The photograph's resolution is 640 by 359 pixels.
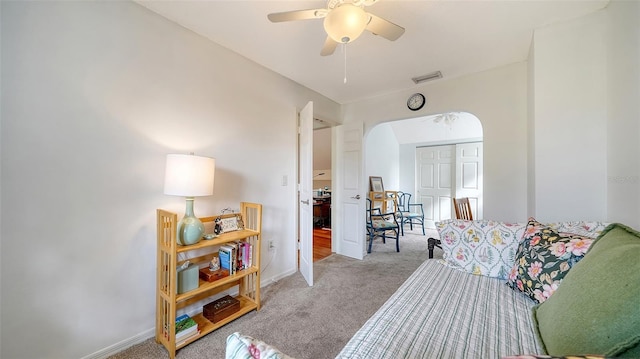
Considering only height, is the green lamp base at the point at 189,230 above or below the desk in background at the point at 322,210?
above

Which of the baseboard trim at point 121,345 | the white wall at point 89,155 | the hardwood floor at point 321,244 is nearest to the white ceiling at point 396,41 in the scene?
the white wall at point 89,155

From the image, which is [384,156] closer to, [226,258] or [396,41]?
[396,41]

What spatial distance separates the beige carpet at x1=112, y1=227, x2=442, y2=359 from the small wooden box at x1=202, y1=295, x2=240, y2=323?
0.08m

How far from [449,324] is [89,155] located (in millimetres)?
2094

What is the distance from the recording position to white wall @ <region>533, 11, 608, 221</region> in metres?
1.65

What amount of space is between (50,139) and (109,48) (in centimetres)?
65

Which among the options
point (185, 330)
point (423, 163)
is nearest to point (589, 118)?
point (185, 330)

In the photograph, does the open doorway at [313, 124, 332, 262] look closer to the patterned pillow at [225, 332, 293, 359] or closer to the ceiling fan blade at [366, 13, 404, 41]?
the ceiling fan blade at [366, 13, 404, 41]

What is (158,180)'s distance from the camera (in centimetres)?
166

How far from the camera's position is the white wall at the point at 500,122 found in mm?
2311

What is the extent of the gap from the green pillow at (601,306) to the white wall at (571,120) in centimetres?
115

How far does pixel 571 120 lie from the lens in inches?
68.1

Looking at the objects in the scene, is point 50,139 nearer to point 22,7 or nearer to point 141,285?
point 22,7

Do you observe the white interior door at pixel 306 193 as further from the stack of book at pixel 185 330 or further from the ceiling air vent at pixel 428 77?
the ceiling air vent at pixel 428 77
